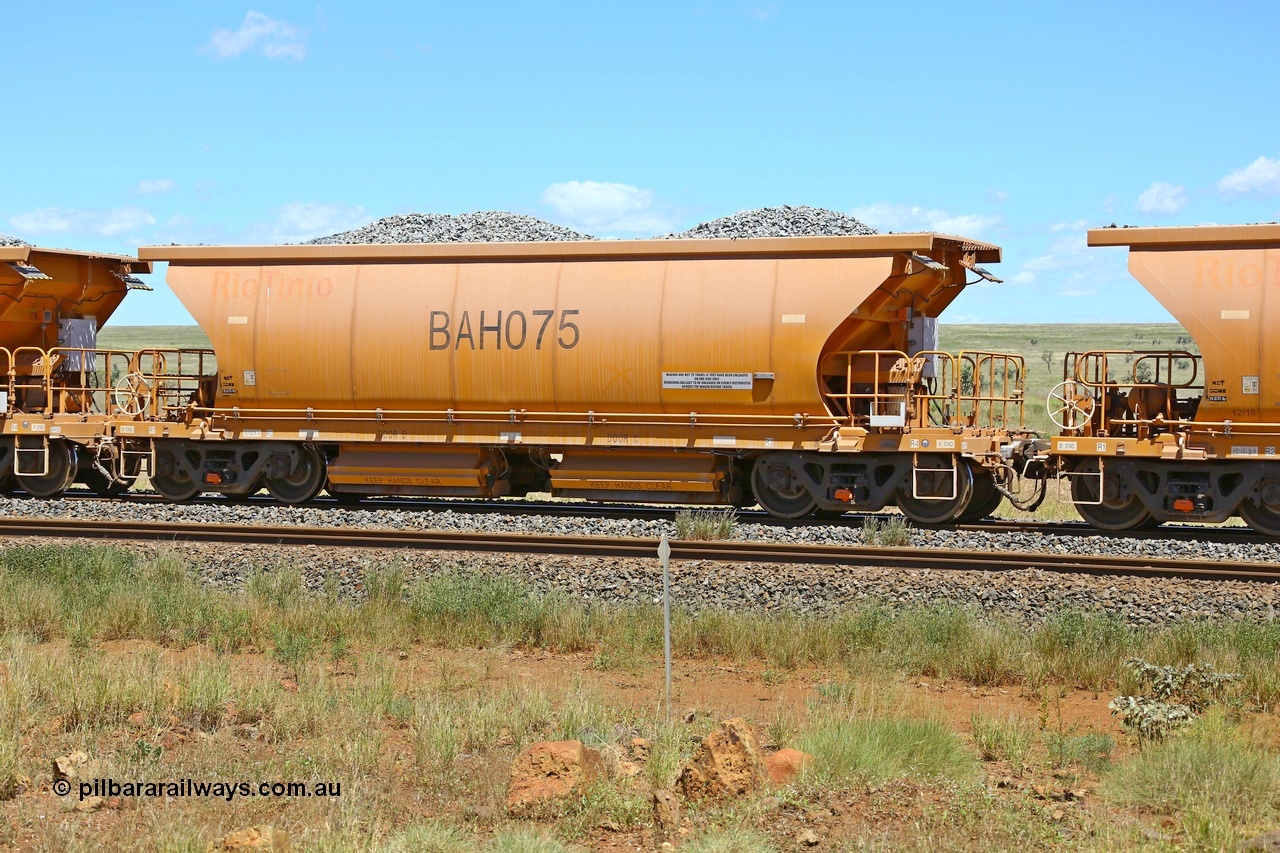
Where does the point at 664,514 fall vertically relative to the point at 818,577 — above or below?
above

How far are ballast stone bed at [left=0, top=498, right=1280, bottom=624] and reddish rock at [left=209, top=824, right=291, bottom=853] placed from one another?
6275 millimetres

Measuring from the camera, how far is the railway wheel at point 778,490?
16578 mm

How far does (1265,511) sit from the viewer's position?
1483 centimetres

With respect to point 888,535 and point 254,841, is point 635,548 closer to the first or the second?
point 888,535

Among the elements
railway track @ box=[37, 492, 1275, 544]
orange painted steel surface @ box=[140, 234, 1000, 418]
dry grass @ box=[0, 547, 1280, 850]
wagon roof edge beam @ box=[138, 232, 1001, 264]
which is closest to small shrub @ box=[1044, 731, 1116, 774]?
dry grass @ box=[0, 547, 1280, 850]

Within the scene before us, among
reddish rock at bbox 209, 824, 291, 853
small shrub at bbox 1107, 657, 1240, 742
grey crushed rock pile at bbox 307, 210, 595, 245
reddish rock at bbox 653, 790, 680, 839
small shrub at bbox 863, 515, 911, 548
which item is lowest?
reddish rock at bbox 653, 790, 680, 839

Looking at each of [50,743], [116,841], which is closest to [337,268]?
[50,743]

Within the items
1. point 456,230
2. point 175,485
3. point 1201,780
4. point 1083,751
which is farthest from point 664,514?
point 1201,780

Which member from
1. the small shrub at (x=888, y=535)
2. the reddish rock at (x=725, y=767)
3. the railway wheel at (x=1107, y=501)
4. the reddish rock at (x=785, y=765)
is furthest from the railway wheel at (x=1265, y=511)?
the reddish rock at (x=725, y=767)

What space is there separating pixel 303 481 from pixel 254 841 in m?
12.9

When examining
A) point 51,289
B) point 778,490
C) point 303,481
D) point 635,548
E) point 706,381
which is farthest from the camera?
point 51,289

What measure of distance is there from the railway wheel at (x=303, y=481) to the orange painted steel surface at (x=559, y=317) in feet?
2.63

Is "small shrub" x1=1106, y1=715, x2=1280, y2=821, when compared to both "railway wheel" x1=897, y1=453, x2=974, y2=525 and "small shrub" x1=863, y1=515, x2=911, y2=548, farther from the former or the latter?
"railway wheel" x1=897, y1=453, x2=974, y2=525

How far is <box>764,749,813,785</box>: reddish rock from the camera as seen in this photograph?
7.33 meters
